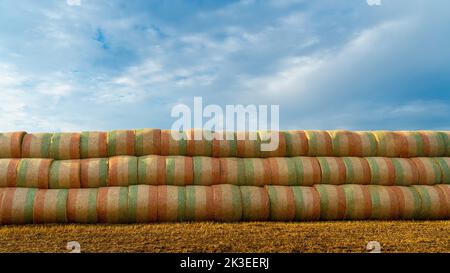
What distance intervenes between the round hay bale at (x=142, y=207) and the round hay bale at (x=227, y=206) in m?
1.13

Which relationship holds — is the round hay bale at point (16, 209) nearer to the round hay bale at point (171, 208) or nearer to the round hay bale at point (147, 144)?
the round hay bale at point (147, 144)

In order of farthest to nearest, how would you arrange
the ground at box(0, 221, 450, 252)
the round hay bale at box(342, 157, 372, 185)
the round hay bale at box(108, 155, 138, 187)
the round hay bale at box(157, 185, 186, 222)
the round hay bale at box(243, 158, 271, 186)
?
the round hay bale at box(342, 157, 372, 185)
the round hay bale at box(243, 158, 271, 186)
the round hay bale at box(108, 155, 138, 187)
the round hay bale at box(157, 185, 186, 222)
the ground at box(0, 221, 450, 252)

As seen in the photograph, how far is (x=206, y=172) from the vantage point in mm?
8570

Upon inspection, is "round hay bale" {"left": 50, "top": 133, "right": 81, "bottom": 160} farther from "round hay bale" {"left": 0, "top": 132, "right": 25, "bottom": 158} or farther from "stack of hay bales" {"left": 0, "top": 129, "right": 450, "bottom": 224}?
"round hay bale" {"left": 0, "top": 132, "right": 25, "bottom": 158}

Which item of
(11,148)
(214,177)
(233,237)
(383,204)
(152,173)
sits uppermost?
(11,148)

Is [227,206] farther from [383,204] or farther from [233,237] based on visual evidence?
[383,204]

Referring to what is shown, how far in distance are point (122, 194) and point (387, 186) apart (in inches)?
213

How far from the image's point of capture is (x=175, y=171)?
8.51 meters

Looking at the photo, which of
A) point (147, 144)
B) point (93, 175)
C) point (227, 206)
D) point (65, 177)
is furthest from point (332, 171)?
point (65, 177)

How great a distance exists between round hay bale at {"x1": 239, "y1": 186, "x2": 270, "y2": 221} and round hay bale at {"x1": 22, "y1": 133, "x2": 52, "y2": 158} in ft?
13.2

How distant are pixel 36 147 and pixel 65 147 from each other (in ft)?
1.89

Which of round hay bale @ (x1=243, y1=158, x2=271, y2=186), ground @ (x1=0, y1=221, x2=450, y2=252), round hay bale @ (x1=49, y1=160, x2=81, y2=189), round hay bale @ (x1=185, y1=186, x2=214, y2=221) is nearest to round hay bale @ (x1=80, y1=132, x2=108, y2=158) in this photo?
round hay bale @ (x1=49, y1=160, x2=81, y2=189)

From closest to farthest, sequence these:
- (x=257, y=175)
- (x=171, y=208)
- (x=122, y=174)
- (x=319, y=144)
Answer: (x=171, y=208)
(x=122, y=174)
(x=257, y=175)
(x=319, y=144)

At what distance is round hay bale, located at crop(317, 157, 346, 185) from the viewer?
29.3ft
